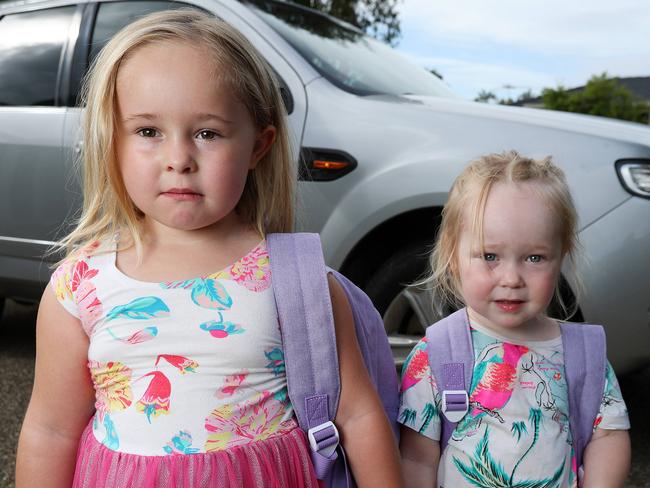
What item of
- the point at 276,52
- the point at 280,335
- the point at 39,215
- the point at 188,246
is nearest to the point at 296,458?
the point at 280,335

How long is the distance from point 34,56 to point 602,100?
29.8 metres

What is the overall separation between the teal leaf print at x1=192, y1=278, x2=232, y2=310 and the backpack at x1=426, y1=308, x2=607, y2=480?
0.52m

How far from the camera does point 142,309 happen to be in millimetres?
1462

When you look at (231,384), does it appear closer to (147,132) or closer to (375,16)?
(147,132)

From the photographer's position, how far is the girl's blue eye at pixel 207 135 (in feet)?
4.80

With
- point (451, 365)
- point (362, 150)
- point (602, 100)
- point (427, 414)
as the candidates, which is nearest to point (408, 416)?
point (427, 414)

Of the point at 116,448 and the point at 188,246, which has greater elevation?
the point at 188,246

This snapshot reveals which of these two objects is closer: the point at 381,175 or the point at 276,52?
the point at 381,175

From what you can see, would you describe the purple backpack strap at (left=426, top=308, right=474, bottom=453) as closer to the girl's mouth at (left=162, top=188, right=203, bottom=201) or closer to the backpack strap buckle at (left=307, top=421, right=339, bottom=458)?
the backpack strap buckle at (left=307, top=421, right=339, bottom=458)

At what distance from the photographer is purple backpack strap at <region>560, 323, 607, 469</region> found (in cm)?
169

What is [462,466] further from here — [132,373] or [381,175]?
[381,175]

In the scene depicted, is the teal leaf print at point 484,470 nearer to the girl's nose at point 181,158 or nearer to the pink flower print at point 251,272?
the pink flower print at point 251,272

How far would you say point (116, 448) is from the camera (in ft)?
4.80

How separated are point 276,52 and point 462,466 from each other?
224 cm
